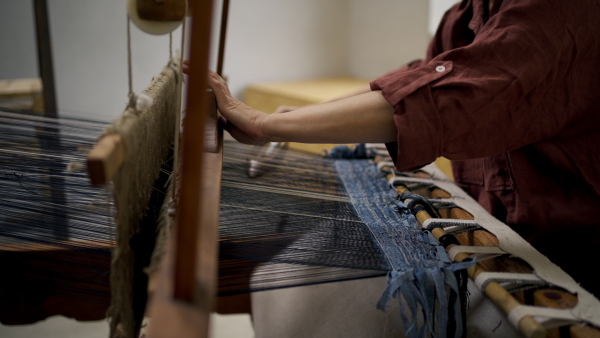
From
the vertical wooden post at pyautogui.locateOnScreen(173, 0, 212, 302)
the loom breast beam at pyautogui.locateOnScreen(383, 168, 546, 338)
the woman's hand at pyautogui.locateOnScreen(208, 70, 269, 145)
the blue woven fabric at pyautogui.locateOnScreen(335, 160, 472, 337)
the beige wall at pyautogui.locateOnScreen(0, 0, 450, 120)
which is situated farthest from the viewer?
the beige wall at pyautogui.locateOnScreen(0, 0, 450, 120)

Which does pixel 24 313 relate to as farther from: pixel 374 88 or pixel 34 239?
pixel 374 88

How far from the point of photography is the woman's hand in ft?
3.24

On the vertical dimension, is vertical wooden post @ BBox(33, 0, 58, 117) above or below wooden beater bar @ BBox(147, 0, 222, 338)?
above

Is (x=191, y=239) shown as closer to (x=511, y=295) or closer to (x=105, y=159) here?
(x=105, y=159)

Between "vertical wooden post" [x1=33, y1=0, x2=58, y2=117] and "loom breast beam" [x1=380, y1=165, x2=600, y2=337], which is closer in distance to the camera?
"loom breast beam" [x1=380, y1=165, x2=600, y2=337]

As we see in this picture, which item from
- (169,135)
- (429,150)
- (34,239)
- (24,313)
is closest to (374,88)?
(429,150)

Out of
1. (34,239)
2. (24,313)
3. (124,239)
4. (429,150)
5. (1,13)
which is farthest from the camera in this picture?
(1,13)

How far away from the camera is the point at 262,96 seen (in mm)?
2748

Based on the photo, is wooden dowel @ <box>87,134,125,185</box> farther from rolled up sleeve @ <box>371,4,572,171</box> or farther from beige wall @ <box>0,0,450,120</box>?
beige wall @ <box>0,0,450,120</box>

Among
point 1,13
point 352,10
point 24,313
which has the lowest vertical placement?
point 24,313

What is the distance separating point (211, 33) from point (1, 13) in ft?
6.53

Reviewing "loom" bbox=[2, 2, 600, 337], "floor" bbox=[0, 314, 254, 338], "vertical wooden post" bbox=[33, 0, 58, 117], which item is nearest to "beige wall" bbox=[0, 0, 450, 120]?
"vertical wooden post" bbox=[33, 0, 58, 117]

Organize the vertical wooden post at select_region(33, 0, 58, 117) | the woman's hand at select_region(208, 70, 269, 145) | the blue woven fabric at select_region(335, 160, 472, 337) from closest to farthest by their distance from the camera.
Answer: the blue woven fabric at select_region(335, 160, 472, 337) → the woman's hand at select_region(208, 70, 269, 145) → the vertical wooden post at select_region(33, 0, 58, 117)

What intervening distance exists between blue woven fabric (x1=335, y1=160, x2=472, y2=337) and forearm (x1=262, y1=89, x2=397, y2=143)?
7.6 inches
